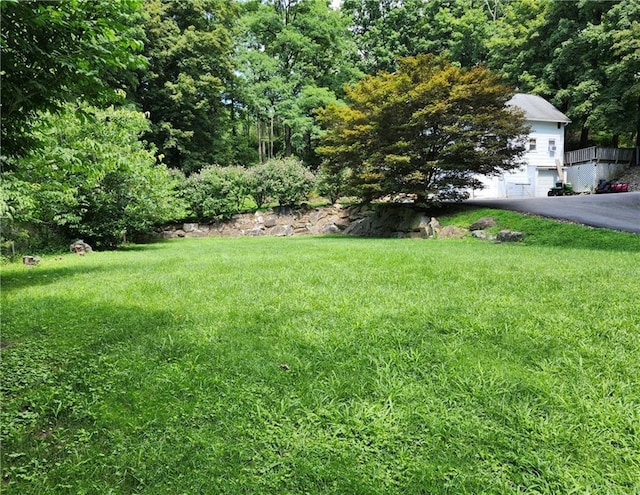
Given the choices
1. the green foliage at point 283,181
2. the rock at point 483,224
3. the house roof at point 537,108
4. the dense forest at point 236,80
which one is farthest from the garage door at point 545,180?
the green foliage at point 283,181

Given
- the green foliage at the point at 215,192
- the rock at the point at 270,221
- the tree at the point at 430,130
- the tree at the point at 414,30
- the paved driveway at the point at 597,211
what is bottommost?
the rock at the point at 270,221

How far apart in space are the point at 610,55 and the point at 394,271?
27566 millimetres

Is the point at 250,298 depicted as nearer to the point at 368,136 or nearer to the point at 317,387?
the point at 317,387

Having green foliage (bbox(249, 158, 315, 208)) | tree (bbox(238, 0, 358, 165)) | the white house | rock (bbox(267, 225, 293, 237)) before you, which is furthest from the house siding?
rock (bbox(267, 225, 293, 237))

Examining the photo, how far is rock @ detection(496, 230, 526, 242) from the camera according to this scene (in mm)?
8835

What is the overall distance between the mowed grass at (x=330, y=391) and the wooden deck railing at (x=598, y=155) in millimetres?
24824

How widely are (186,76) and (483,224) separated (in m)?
16.6

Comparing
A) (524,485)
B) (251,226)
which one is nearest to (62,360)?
(524,485)

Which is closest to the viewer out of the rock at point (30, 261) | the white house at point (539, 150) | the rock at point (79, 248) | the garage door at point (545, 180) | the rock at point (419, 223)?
the rock at point (30, 261)

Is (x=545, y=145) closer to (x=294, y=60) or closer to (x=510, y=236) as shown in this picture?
(x=294, y=60)

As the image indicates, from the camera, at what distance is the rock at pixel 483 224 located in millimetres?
10324

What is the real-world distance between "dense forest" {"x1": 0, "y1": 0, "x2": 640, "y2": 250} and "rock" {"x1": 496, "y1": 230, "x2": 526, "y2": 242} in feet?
16.4

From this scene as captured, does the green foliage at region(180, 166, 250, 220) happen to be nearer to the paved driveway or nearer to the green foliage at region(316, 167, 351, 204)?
the green foliage at region(316, 167, 351, 204)

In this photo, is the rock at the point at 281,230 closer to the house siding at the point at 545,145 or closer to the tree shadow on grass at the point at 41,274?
the tree shadow on grass at the point at 41,274
